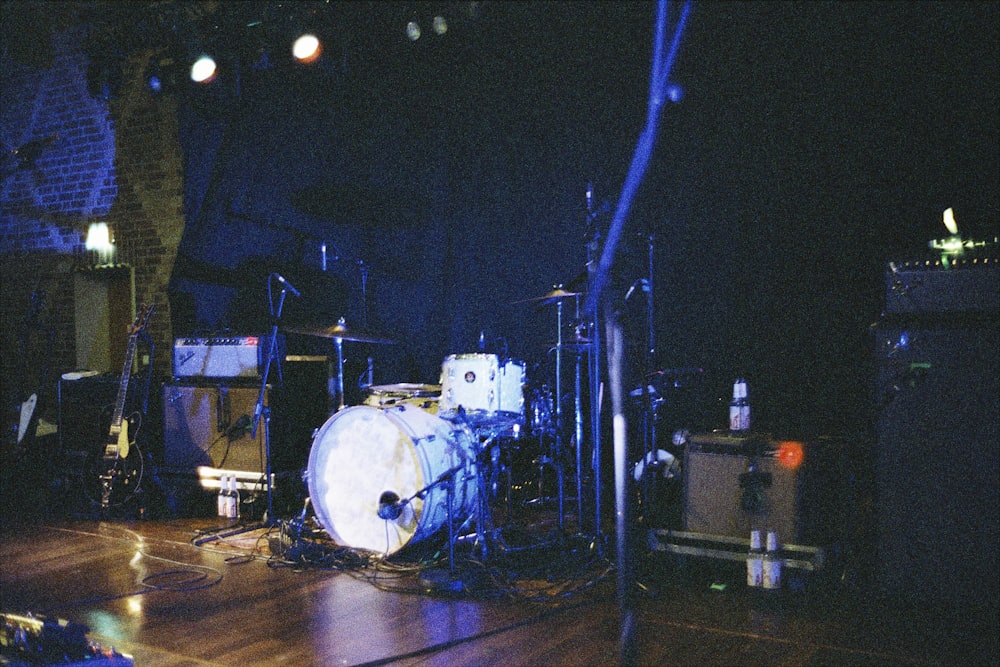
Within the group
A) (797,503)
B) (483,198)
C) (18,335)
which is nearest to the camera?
(797,503)

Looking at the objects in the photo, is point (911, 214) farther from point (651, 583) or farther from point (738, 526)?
point (651, 583)

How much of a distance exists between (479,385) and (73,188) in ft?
14.9

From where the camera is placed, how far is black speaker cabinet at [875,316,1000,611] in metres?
3.12

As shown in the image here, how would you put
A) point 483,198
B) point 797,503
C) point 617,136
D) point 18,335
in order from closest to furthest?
point 797,503 → point 617,136 → point 483,198 → point 18,335

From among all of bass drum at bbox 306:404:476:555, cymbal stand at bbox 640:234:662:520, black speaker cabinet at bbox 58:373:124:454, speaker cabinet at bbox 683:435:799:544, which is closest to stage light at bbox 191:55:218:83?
black speaker cabinet at bbox 58:373:124:454

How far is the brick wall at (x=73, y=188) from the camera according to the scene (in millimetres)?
6152

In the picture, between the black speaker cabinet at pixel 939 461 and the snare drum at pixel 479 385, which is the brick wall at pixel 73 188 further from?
the black speaker cabinet at pixel 939 461

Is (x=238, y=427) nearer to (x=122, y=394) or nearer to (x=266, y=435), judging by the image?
(x=266, y=435)

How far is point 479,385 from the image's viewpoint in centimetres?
466

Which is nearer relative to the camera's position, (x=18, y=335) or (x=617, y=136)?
(x=617, y=136)

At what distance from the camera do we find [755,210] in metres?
4.91

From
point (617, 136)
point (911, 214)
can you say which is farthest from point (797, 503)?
point (617, 136)

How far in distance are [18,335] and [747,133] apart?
6.60 metres

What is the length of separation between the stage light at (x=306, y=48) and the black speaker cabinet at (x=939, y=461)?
4.20 metres
